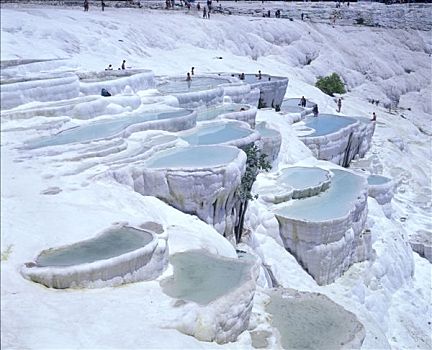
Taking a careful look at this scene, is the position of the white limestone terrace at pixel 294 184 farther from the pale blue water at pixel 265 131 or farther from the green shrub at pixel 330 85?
the green shrub at pixel 330 85

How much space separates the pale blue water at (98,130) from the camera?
6.09 m

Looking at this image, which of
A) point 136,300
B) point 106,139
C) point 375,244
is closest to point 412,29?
point 375,244

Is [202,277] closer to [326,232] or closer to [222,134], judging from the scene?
[326,232]

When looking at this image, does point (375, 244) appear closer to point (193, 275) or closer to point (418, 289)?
point (418, 289)

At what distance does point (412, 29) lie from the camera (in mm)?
40062

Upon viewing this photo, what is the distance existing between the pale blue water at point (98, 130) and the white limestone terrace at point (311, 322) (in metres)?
3.60

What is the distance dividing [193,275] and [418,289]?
750 centimetres

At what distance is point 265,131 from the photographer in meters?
15.0

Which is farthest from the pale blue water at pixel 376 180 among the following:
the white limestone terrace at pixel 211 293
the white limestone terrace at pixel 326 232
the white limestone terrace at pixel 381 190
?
the white limestone terrace at pixel 211 293

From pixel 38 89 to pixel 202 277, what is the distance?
3184mm

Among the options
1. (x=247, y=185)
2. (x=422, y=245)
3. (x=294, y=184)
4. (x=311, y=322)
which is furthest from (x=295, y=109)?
(x=311, y=322)

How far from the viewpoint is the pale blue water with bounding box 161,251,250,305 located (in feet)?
22.8

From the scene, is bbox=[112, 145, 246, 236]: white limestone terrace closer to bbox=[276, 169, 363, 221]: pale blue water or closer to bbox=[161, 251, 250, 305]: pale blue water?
bbox=[276, 169, 363, 221]: pale blue water

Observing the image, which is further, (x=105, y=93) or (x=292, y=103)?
(x=292, y=103)
